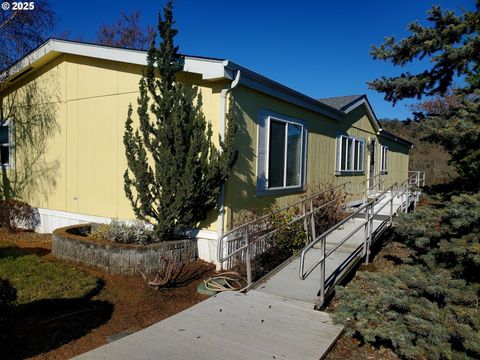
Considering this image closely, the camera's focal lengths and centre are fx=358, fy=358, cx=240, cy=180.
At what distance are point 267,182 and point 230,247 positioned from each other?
1.85 meters

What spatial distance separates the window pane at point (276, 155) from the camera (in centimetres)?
783

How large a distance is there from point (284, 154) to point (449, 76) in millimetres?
3725

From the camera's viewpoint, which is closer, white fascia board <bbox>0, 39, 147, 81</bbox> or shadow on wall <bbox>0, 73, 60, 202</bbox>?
white fascia board <bbox>0, 39, 147, 81</bbox>

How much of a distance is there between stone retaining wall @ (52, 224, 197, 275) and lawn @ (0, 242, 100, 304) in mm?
307

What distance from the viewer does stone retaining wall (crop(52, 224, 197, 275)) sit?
596 centimetres

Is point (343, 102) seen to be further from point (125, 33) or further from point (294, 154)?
point (125, 33)

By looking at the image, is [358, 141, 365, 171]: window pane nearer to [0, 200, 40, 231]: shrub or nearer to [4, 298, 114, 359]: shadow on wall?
[0, 200, 40, 231]: shrub

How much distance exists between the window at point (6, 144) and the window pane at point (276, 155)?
26.7 feet

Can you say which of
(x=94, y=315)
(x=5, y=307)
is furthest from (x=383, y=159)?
(x=5, y=307)

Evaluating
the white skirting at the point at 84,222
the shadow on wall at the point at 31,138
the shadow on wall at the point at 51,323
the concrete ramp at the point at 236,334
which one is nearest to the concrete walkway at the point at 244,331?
the concrete ramp at the point at 236,334

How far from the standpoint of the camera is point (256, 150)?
7316mm

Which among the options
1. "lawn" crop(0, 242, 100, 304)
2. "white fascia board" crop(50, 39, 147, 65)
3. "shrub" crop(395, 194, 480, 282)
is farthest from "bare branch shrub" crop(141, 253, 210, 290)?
"white fascia board" crop(50, 39, 147, 65)

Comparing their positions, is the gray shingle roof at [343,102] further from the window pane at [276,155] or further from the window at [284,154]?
the window pane at [276,155]

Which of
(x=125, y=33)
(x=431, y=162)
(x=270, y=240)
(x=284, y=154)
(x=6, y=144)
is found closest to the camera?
(x=270, y=240)
